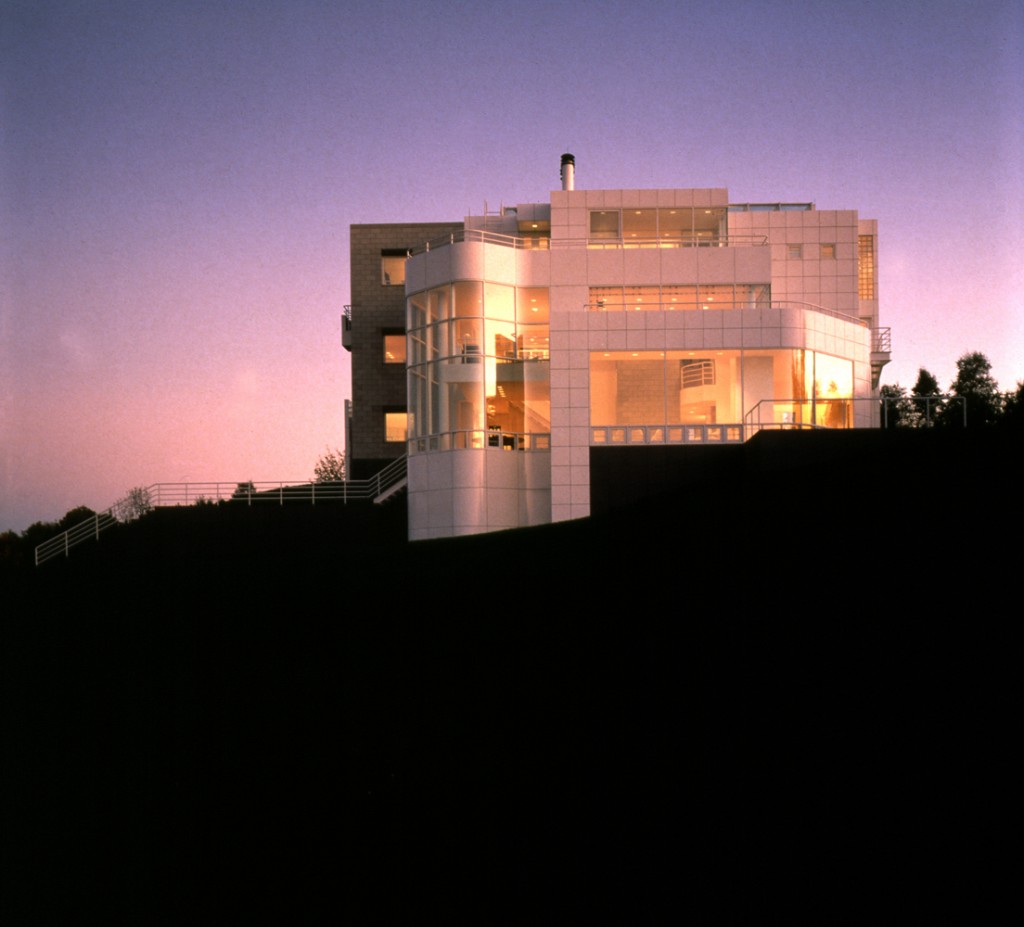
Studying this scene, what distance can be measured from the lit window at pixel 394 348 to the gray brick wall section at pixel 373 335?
225 millimetres

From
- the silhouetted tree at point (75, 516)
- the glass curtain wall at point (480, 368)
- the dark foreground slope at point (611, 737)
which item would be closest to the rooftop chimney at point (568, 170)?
the glass curtain wall at point (480, 368)

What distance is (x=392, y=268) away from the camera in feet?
125

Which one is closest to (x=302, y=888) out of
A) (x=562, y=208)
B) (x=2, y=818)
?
(x=2, y=818)

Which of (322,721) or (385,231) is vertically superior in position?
(385,231)

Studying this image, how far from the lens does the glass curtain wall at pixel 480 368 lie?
2352cm

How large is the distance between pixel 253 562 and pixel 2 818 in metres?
13.7

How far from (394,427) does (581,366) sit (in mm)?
17946

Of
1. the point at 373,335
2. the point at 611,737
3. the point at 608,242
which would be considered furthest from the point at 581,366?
the point at 373,335

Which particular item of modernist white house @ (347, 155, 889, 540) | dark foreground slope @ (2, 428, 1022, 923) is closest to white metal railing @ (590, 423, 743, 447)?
modernist white house @ (347, 155, 889, 540)

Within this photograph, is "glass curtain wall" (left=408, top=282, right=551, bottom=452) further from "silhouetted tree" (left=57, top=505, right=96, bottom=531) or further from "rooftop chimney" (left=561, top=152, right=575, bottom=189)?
"silhouetted tree" (left=57, top=505, right=96, bottom=531)

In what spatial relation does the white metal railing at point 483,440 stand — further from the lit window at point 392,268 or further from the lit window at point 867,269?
the lit window at point 867,269

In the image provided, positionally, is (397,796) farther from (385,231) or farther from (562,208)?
(385,231)

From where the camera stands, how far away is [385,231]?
38000 mm

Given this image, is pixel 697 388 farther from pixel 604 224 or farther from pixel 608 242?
pixel 604 224
